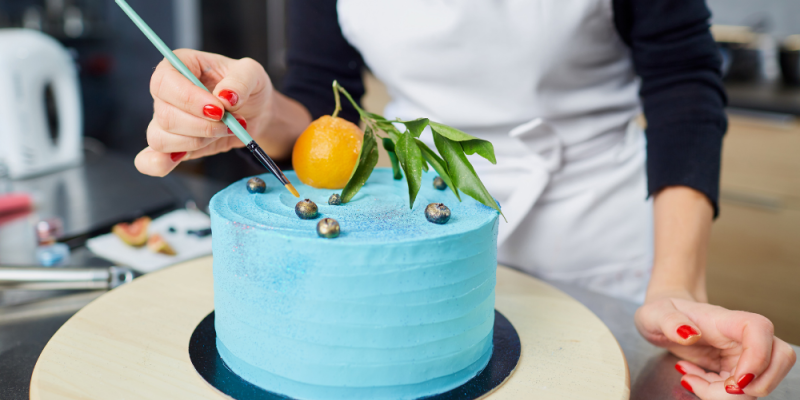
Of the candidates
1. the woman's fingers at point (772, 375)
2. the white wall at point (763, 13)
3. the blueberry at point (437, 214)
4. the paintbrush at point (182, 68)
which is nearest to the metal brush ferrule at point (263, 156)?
the paintbrush at point (182, 68)

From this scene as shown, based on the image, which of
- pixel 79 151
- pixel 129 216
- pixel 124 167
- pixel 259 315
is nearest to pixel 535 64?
pixel 259 315

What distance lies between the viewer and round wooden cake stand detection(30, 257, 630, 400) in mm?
679

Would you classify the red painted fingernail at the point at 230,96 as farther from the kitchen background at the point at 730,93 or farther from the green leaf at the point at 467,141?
the kitchen background at the point at 730,93

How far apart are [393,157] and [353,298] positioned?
31 centimetres

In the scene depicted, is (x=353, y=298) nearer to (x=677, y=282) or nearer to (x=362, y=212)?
(x=362, y=212)

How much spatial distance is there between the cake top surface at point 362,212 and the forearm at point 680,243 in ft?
1.22

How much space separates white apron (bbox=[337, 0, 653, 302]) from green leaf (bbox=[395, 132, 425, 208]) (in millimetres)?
484

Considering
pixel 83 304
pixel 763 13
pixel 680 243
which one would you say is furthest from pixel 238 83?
pixel 763 13

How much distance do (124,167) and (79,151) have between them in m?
0.17

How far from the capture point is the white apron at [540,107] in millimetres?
1162

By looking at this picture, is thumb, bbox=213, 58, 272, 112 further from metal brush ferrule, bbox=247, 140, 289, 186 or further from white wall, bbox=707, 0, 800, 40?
white wall, bbox=707, 0, 800, 40

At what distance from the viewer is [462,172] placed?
74cm

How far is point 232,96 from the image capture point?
0.74 metres

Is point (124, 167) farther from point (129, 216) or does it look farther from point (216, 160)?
point (216, 160)
